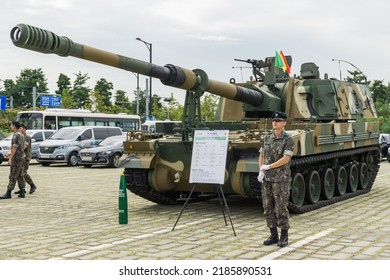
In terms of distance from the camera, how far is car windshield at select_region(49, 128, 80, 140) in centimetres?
2623

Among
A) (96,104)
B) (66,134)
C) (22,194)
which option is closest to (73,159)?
(66,134)

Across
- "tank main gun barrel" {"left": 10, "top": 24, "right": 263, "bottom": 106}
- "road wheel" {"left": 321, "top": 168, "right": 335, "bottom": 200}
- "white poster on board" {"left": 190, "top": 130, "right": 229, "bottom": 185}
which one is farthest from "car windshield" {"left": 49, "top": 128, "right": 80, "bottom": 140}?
"white poster on board" {"left": 190, "top": 130, "right": 229, "bottom": 185}

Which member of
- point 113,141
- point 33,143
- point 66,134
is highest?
point 66,134

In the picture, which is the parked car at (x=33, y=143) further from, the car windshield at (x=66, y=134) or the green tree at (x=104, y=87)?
the green tree at (x=104, y=87)

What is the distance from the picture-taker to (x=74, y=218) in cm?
1045

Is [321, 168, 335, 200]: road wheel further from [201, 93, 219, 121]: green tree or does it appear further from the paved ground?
[201, 93, 219, 121]: green tree

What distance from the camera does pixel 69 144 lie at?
25516 mm

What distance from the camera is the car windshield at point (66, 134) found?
26234mm

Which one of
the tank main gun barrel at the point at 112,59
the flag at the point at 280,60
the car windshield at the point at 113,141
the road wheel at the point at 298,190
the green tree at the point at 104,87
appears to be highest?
the green tree at the point at 104,87

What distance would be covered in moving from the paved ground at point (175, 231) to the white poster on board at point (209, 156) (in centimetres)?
79

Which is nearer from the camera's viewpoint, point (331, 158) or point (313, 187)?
point (313, 187)

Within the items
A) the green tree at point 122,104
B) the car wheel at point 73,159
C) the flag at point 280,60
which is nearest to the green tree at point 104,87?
the green tree at point 122,104

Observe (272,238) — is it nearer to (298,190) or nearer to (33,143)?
(298,190)

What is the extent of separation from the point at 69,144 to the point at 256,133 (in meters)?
16.3
